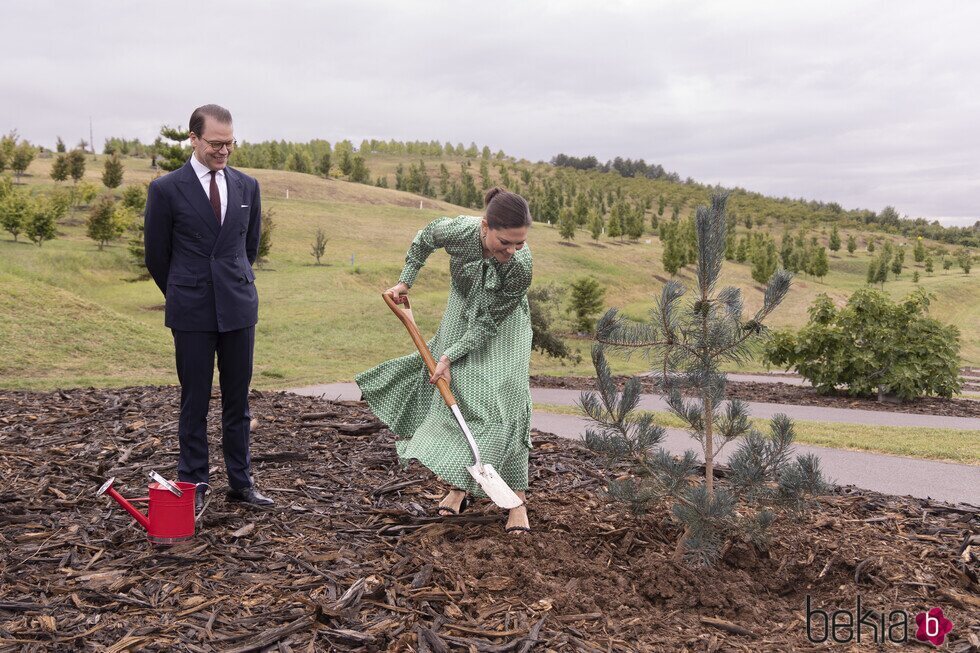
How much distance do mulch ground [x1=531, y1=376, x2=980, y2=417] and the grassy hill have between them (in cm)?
283

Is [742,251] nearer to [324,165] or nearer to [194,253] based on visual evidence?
[324,165]

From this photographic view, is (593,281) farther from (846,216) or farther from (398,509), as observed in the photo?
(846,216)

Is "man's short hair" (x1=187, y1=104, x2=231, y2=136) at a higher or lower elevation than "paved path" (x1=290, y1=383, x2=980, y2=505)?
higher

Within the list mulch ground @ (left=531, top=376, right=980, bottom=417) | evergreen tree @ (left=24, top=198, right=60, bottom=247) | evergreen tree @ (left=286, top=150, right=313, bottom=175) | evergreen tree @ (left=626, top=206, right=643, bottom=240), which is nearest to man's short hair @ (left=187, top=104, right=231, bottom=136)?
mulch ground @ (left=531, top=376, right=980, bottom=417)

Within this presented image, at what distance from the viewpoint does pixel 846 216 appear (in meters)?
89.4

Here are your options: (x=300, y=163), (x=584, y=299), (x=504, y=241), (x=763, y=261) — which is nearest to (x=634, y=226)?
(x=763, y=261)

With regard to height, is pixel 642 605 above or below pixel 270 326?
above

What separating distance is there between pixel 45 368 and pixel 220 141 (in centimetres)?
976

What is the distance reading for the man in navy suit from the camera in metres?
4.29

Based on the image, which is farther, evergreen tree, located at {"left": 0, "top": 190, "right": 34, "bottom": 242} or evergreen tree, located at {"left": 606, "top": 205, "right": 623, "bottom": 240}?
evergreen tree, located at {"left": 606, "top": 205, "right": 623, "bottom": 240}

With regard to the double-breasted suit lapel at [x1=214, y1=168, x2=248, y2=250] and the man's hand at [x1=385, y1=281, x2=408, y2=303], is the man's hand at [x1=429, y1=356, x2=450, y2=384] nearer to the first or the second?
the man's hand at [x1=385, y1=281, x2=408, y2=303]

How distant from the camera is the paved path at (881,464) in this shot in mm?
5828

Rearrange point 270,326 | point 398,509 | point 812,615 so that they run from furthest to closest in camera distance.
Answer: point 270,326 < point 398,509 < point 812,615

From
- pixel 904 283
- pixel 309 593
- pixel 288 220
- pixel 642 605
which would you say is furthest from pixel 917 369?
pixel 904 283
